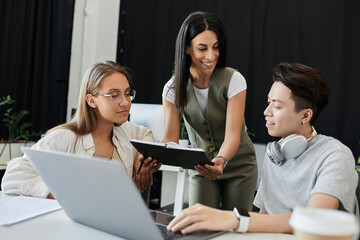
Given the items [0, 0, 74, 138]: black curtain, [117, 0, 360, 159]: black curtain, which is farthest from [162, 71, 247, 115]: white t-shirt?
[0, 0, 74, 138]: black curtain

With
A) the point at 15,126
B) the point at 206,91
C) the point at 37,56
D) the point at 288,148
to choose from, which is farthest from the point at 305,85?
the point at 37,56

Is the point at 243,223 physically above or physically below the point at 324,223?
below

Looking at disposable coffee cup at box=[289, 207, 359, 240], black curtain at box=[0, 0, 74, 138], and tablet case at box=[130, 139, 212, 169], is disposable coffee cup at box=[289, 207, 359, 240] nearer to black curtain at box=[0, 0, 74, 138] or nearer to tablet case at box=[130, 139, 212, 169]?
tablet case at box=[130, 139, 212, 169]

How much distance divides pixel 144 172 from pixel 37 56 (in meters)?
2.88

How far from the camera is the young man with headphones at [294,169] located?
0.91 meters

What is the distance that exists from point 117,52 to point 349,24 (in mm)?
2552

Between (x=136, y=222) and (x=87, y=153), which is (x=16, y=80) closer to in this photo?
(x=87, y=153)

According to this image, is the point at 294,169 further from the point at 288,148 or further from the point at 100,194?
the point at 100,194

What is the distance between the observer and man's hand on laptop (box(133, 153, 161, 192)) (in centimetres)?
153

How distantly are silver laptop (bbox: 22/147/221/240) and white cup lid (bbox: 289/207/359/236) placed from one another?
33 cm

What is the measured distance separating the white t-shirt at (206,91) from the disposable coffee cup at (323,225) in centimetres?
134

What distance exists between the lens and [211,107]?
1831 millimetres

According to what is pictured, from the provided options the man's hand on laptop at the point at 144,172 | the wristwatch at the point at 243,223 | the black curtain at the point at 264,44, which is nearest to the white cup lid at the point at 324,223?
the wristwatch at the point at 243,223

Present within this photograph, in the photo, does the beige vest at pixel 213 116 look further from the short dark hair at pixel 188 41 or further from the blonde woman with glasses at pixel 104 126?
the blonde woman with glasses at pixel 104 126
